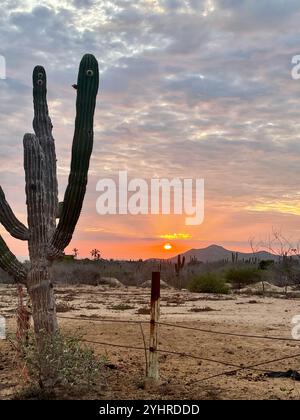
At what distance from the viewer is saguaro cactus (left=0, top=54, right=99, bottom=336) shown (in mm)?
7281

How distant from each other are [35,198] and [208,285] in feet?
65.7

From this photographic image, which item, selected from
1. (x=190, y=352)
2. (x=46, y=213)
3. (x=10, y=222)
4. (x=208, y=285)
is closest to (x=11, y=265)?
(x=10, y=222)

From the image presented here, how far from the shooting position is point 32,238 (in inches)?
294

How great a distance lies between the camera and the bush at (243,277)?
3089cm

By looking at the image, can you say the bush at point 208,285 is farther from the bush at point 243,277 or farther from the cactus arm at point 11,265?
the cactus arm at point 11,265

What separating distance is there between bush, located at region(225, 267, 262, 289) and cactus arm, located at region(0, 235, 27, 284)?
24.1 meters

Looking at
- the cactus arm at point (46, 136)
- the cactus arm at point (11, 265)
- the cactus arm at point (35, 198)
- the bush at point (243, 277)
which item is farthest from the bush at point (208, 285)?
the cactus arm at point (35, 198)

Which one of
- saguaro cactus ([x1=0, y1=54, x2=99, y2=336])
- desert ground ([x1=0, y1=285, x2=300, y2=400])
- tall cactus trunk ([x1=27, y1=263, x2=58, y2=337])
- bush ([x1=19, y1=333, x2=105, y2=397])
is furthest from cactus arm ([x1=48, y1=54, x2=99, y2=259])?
desert ground ([x1=0, y1=285, x2=300, y2=400])

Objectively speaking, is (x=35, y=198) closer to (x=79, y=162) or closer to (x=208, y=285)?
(x=79, y=162)

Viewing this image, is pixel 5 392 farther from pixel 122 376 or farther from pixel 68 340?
pixel 122 376

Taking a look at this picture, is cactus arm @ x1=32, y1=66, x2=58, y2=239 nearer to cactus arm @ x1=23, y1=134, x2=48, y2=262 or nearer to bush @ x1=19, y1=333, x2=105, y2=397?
cactus arm @ x1=23, y1=134, x2=48, y2=262

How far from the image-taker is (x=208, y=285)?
26.5 m

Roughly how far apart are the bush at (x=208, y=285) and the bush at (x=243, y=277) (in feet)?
12.5
